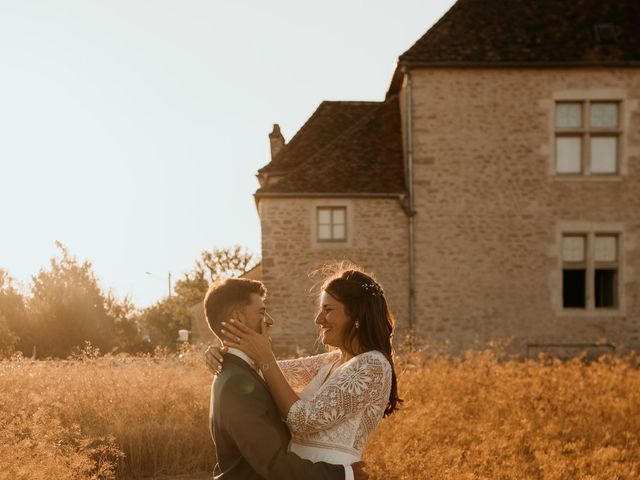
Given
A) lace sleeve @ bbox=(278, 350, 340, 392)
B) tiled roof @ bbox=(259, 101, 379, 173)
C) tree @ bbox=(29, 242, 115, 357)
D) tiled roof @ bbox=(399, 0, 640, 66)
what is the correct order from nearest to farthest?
lace sleeve @ bbox=(278, 350, 340, 392) → tiled roof @ bbox=(399, 0, 640, 66) → tiled roof @ bbox=(259, 101, 379, 173) → tree @ bbox=(29, 242, 115, 357)

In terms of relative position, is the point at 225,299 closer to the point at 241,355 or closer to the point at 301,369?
the point at 241,355

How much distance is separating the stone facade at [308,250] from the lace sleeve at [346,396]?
13490mm

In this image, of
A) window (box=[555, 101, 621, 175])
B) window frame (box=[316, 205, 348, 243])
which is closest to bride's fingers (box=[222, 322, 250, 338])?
window frame (box=[316, 205, 348, 243])

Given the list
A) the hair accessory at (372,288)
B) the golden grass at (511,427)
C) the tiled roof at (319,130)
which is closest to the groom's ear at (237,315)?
the hair accessory at (372,288)

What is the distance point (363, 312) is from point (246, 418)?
2.42ft

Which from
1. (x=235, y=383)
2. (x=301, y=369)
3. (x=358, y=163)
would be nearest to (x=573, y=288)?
(x=358, y=163)

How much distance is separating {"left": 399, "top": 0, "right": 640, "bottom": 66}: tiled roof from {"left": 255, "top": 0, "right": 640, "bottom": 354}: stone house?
0.05 meters

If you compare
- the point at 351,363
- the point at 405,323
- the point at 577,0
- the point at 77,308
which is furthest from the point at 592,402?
the point at 77,308

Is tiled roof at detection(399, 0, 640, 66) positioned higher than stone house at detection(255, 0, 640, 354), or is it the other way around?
tiled roof at detection(399, 0, 640, 66)

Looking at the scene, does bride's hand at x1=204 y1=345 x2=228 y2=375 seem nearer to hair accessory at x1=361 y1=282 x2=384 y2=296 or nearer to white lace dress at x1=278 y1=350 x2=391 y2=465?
white lace dress at x1=278 y1=350 x2=391 y2=465

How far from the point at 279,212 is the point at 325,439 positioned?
1373cm

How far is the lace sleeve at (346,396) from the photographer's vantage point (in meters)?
2.72

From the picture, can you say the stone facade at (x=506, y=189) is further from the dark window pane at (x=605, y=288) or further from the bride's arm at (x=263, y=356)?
the bride's arm at (x=263, y=356)

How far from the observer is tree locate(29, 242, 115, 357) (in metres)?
24.5
